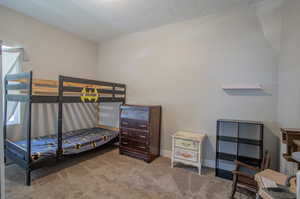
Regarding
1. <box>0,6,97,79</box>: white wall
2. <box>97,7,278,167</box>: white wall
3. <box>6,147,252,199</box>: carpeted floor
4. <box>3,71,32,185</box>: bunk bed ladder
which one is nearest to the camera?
<box>6,147,252,199</box>: carpeted floor

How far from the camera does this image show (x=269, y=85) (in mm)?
2305

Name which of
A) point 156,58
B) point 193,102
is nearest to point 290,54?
point 193,102

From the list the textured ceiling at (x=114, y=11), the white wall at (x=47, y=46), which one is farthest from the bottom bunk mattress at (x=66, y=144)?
the textured ceiling at (x=114, y=11)

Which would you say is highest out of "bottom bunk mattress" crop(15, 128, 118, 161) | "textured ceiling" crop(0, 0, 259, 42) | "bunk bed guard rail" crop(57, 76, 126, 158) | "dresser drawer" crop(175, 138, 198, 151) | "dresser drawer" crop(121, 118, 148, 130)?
"textured ceiling" crop(0, 0, 259, 42)

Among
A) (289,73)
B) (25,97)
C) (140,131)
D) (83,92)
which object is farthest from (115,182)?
(289,73)

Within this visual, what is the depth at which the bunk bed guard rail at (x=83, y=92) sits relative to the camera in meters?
2.41

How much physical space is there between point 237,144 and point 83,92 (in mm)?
2798

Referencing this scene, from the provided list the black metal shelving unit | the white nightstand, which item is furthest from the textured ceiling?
the white nightstand

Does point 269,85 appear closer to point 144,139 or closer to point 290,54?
point 290,54

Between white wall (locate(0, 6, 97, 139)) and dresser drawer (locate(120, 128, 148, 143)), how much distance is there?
5.07ft

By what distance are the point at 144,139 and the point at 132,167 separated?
546 millimetres

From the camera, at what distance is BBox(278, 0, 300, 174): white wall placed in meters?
1.72

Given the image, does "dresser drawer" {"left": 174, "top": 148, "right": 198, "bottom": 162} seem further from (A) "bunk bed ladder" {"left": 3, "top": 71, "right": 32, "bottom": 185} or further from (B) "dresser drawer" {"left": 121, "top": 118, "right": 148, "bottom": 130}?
(A) "bunk bed ladder" {"left": 3, "top": 71, "right": 32, "bottom": 185}

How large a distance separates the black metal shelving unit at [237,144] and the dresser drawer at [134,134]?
4.32 feet
